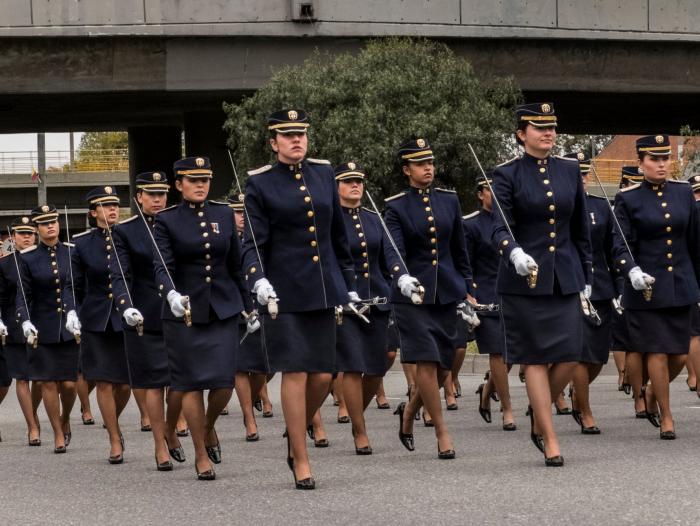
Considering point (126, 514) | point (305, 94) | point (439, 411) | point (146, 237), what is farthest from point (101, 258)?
point (305, 94)

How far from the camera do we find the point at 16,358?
14656 mm

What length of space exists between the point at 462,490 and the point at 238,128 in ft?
79.8

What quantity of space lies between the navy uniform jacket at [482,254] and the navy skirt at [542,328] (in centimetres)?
374

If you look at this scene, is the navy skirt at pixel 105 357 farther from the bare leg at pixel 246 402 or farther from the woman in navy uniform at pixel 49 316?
the bare leg at pixel 246 402

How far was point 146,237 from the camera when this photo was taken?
11125mm

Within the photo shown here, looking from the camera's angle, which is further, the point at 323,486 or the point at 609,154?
the point at 609,154

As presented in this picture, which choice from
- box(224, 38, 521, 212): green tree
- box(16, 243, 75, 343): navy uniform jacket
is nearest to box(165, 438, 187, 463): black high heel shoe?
box(16, 243, 75, 343): navy uniform jacket

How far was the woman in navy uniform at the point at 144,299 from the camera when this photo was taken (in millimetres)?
10891

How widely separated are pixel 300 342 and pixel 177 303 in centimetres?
87

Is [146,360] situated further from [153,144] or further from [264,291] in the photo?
[153,144]

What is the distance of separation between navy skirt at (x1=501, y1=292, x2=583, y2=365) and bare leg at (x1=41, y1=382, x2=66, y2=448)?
4.24 meters

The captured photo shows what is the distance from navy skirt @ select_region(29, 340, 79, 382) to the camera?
13227mm

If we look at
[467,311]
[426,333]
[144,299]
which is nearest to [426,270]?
[426,333]

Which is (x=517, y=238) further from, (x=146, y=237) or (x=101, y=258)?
(x=101, y=258)
